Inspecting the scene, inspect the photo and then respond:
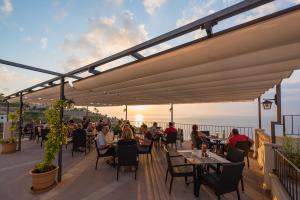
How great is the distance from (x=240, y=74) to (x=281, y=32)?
2.61 meters

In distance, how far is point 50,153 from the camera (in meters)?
4.40

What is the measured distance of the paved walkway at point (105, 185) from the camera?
385cm

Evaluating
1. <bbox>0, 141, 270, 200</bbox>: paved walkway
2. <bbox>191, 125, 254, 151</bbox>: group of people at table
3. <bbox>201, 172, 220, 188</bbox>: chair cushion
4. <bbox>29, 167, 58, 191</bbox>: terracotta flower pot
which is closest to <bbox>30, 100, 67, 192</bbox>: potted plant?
<bbox>29, 167, 58, 191</bbox>: terracotta flower pot

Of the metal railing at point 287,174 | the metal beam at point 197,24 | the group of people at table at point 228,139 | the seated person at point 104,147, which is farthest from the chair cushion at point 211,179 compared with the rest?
the seated person at point 104,147

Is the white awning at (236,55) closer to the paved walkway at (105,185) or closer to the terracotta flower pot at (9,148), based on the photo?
the paved walkway at (105,185)

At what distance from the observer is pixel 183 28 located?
2639mm

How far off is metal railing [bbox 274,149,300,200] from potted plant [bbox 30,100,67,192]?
4475mm

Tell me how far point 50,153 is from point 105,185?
55.5 inches

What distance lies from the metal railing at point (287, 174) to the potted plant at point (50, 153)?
4475mm

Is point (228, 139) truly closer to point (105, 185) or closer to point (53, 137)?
point (105, 185)

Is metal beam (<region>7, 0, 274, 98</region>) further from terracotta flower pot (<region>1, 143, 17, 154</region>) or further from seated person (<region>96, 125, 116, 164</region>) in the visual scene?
terracotta flower pot (<region>1, 143, 17, 154</region>)

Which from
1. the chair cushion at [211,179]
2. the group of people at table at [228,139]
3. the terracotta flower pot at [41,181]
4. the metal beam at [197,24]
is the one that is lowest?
the terracotta flower pot at [41,181]

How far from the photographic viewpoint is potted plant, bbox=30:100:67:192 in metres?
4.16

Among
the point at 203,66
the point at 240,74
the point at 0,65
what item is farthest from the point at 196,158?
the point at 0,65
